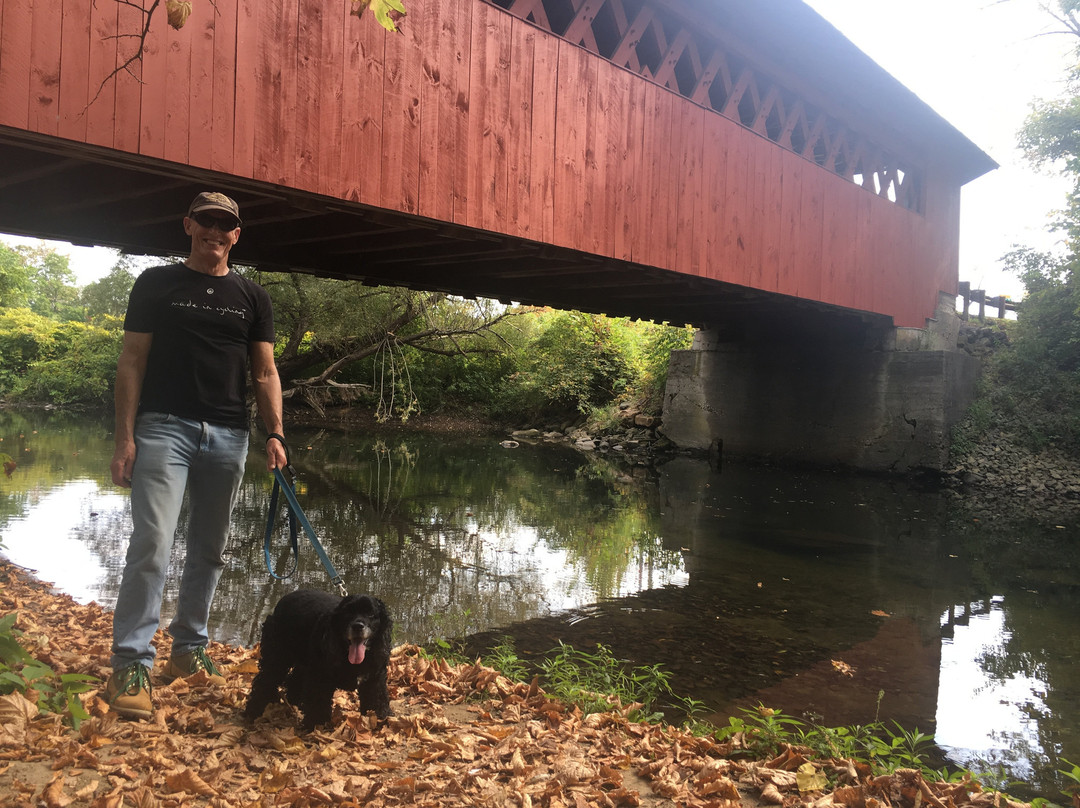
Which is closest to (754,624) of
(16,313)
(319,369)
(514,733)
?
(514,733)

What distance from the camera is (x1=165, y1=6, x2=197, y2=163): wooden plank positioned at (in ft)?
15.9

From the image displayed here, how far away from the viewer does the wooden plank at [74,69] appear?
4.40 meters

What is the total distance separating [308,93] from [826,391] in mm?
12812

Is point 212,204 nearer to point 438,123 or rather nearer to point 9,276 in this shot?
point 438,123

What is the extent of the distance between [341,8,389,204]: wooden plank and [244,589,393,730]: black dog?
4010 millimetres

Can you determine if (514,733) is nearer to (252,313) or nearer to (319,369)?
(252,313)

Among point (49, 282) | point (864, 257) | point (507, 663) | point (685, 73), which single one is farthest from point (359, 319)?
point (49, 282)

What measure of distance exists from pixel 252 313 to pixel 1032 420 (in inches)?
604

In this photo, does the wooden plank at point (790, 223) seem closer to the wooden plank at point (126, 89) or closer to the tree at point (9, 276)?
the wooden plank at point (126, 89)

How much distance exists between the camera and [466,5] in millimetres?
6508

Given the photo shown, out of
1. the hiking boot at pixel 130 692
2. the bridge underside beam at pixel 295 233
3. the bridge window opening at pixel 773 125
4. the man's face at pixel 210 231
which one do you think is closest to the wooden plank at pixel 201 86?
the bridge underside beam at pixel 295 233

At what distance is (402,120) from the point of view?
20.3ft

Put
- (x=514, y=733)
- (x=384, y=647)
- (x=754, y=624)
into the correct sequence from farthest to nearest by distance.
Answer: (x=754, y=624)
(x=514, y=733)
(x=384, y=647)

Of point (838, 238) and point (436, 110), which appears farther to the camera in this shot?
point (838, 238)
